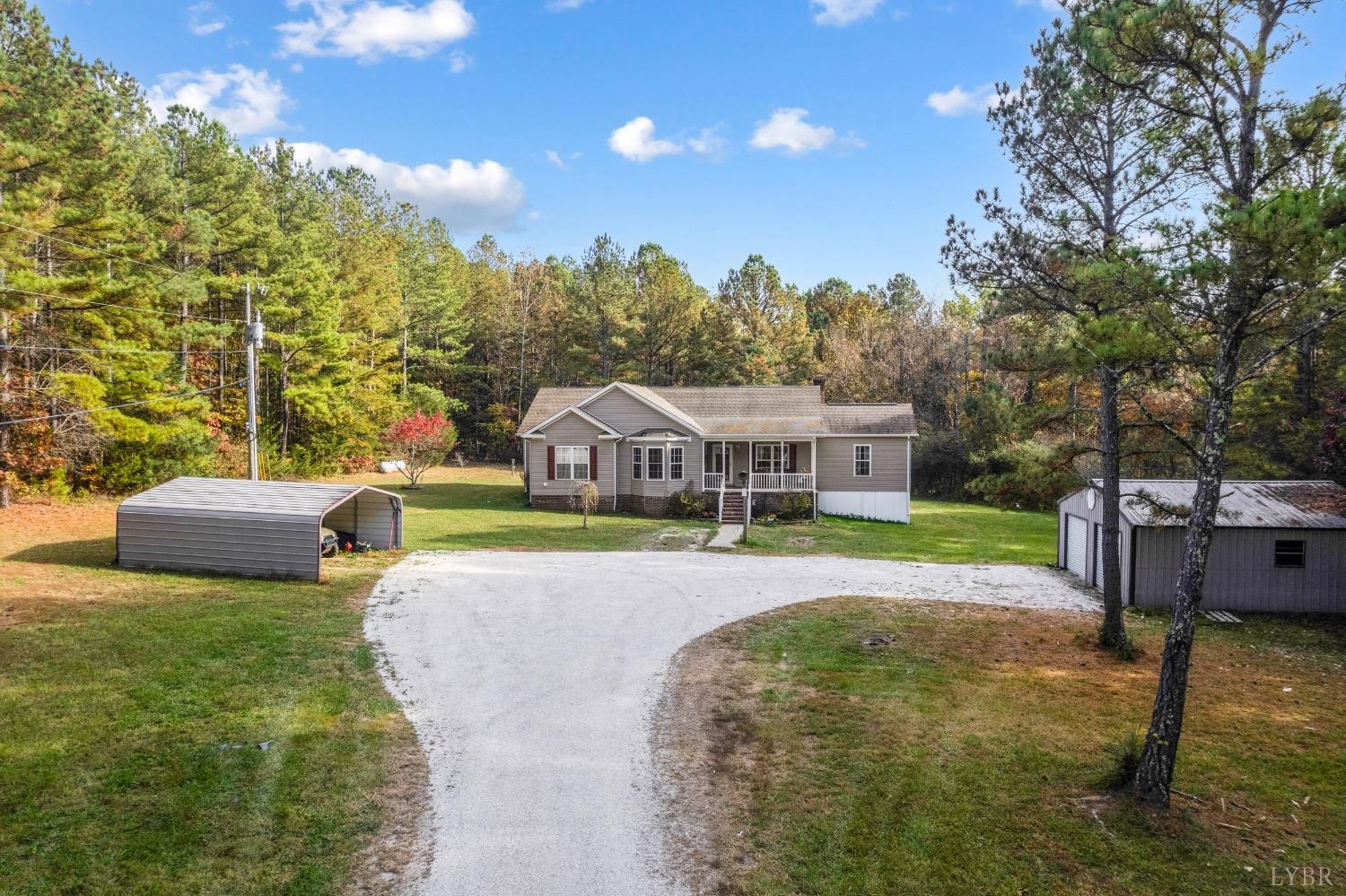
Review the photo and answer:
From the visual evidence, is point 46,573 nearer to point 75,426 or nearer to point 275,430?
point 75,426

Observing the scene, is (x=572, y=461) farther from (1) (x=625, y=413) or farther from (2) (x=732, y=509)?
(2) (x=732, y=509)

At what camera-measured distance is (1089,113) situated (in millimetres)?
10484

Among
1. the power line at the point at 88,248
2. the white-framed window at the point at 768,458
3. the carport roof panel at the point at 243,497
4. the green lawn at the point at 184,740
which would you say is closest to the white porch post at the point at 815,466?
the white-framed window at the point at 768,458

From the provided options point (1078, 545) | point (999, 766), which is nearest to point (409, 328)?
point (1078, 545)

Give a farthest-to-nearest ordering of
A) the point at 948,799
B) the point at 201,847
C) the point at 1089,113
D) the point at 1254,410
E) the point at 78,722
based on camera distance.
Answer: the point at 1254,410 < the point at 1089,113 < the point at 78,722 < the point at 948,799 < the point at 201,847

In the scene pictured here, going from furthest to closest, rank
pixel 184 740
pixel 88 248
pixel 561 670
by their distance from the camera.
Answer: pixel 88 248, pixel 561 670, pixel 184 740

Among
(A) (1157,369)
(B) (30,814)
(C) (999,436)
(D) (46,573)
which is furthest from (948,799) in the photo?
(C) (999,436)

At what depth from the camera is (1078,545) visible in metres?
17.2

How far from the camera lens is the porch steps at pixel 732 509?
26609 millimetres

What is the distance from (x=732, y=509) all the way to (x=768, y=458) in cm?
305

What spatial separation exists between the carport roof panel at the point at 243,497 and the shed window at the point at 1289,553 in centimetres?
1828

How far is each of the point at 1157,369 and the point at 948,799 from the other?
505 centimetres

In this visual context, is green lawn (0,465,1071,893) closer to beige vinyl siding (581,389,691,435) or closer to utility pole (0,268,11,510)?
utility pole (0,268,11,510)

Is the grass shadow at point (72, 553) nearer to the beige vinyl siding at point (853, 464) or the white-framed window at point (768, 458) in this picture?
the white-framed window at point (768, 458)
